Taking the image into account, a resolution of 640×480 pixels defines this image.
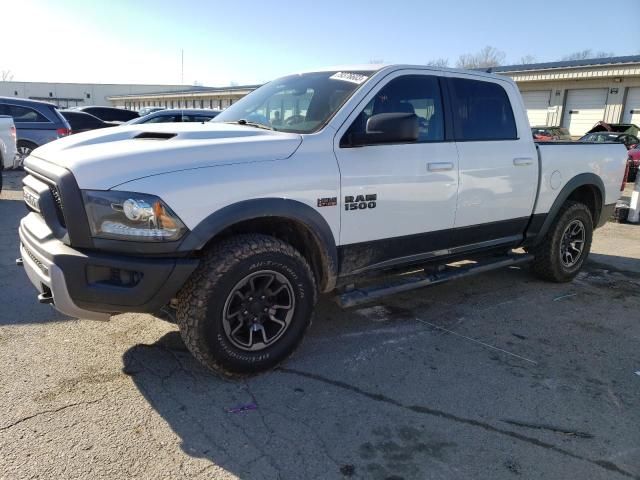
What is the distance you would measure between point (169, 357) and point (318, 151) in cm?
178

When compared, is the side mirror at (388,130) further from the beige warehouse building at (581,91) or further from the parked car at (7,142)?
the beige warehouse building at (581,91)

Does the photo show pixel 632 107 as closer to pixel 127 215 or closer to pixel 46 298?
pixel 127 215

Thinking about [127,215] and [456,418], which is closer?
[127,215]

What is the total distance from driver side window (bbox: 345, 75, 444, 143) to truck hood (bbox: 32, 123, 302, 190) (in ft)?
2.66

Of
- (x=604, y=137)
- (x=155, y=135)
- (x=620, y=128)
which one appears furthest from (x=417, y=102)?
(x=620, y=128)

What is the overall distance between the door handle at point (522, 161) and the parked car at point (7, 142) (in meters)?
8.89

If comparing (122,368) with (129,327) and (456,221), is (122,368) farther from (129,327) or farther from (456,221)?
(456,221)

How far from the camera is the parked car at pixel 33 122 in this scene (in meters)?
12.2

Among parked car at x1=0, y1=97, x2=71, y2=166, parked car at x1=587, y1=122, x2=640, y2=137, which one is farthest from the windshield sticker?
parked car at x1=587, y1=122, x2=640, y2=137

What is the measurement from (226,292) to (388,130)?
1500 mm

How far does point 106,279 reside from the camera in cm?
283

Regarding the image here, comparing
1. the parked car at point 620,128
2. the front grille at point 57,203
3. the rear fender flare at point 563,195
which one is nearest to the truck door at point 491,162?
the rear fender flare at point 563,195

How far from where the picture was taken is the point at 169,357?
355cm

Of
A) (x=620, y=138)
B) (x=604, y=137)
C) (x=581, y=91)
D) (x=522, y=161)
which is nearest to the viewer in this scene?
(x=522, y=161)
